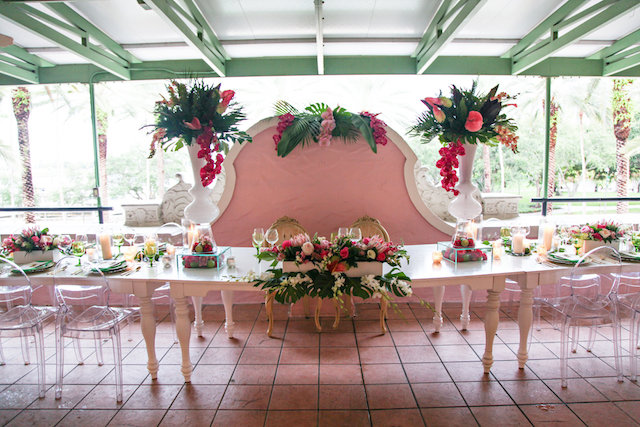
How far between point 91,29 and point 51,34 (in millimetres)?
406

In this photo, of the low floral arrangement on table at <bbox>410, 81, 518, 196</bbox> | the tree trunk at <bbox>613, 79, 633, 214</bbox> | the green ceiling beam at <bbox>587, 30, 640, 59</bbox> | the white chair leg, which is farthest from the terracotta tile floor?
the tree trunk at <bbox>613, 79, 633, 214</bbox>

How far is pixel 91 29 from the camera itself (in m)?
3.72

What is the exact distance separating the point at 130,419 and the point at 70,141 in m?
13.5

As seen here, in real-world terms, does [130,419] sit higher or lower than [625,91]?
lower

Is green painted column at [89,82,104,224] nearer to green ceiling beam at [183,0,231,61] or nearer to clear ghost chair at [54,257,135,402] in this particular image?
green ceiling beam at [183,0,231,61]

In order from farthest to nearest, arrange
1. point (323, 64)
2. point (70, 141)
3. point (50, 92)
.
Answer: point (70, 141), point (50, 92), point (323, 64)

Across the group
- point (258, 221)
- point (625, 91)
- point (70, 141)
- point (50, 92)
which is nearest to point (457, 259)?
point (258, 221)

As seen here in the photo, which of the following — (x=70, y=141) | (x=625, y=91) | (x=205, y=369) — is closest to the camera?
(x=205, y=369)

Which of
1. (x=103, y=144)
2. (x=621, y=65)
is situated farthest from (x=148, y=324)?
(x=103, y=144)

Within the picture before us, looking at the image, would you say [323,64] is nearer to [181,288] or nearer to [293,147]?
[293,147]

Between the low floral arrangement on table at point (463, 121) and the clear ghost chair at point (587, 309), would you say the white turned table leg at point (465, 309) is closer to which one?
the clear ghost chair at point (587, 309)

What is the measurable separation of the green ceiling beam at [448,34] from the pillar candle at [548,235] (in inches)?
72.8

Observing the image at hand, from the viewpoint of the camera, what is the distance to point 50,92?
9.87 m

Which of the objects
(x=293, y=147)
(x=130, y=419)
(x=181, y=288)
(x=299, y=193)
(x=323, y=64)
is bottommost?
(x=130, y=419)
